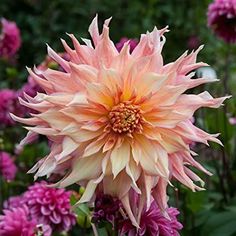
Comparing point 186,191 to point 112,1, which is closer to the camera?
point 186,191

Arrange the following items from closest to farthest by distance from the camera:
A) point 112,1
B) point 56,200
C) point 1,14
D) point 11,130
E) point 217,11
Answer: point 56,200 → point 217,11 → point 11,130 → point 112,1 → point 1,14

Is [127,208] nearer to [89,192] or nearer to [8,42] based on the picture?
[89,192]

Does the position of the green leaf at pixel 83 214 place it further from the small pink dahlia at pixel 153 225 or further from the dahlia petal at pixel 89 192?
the dahlia petal at pixel 89 192

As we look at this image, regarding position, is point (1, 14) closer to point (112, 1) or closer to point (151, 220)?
point (112, 1)

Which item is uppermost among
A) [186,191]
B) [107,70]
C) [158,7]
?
[158,7]

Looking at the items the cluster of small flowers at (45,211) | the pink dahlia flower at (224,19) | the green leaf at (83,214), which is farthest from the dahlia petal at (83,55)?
the pink dahlia flower at (224,19)

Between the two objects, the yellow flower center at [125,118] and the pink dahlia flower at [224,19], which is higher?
the pink dahlia flower at [224,19]

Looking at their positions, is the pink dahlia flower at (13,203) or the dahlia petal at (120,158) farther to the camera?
the pink dahlia flower at (13,203)

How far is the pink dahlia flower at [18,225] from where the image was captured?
147 centimetres

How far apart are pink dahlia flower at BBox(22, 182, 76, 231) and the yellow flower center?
0.53 metres

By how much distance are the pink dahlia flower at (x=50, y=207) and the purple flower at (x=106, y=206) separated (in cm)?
50

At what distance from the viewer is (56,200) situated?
5.34 ft

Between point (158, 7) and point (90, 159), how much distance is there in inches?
119

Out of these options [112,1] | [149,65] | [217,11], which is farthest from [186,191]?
[112,1]
